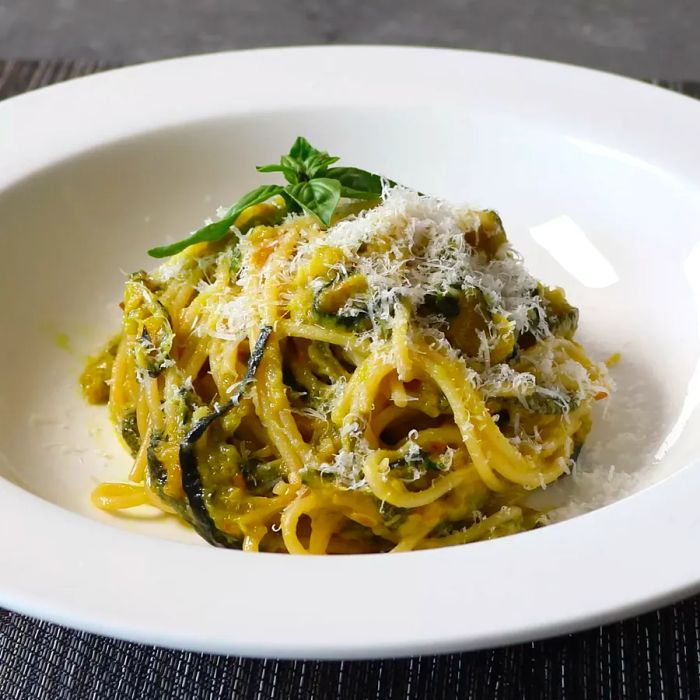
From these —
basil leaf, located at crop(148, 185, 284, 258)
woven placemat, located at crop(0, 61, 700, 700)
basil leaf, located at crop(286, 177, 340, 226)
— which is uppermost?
basil leaf, located at crop(286, 177, 340, 226)

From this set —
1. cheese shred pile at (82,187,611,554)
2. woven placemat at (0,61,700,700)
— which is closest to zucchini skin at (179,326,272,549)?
cheese shred pile at (82,187,611,554)

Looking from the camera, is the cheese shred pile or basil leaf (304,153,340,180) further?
basil leaf (304,153,340,180)

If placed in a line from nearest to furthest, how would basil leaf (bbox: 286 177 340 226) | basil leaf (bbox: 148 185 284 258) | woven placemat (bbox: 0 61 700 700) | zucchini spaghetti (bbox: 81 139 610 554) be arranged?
1. woven placemat (bbox: 0 61 700 700)
2. zucchini spaghetti (bbox: 81 139 610 554)
3. basil leaf (bbox: 286 177 340 226)
4. basil leaf (bbox: 148 185 284 258)

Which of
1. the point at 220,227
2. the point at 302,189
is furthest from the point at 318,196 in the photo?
the point at 220,227

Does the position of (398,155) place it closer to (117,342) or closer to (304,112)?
(304,112)

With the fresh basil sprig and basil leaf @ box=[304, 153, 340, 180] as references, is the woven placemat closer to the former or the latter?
the fresh basil sprig

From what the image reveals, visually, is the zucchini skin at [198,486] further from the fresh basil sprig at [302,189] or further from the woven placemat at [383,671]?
the fresh basil sprig at [302,189]

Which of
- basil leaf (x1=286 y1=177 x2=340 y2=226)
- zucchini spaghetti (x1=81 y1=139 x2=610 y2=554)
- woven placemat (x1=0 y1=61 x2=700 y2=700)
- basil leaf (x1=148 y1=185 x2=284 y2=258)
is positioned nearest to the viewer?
woven placemat (x1=0 y1=61 x2=700 y2=700)

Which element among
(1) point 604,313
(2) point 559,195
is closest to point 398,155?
(2) point 559,195
